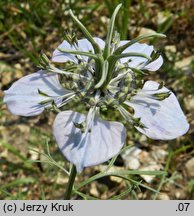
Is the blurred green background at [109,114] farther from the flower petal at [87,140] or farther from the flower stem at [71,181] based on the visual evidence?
the flower petal at [87,140]

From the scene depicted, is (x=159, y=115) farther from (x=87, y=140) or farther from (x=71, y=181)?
(x=71, y=181)

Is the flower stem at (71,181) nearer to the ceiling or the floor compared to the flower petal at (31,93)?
nearer to the floor

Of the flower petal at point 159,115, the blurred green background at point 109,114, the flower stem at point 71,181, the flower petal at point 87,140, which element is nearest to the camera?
the flower petal at point 87,140

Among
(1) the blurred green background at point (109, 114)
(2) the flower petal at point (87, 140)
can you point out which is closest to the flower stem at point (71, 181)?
(2) the flower petal at point (87, 140)

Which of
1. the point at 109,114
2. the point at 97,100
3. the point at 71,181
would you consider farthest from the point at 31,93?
the point at 109,114

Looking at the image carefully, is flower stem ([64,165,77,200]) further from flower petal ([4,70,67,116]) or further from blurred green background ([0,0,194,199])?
blurred green background ([0,0,194,199])

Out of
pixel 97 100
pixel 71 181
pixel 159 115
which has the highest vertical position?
pixel 97 100
